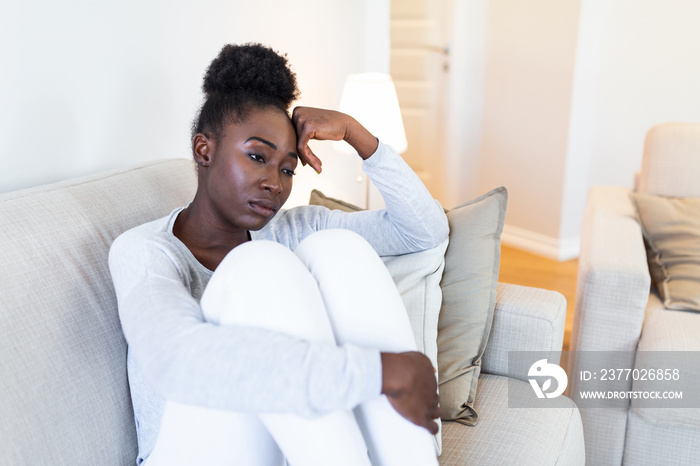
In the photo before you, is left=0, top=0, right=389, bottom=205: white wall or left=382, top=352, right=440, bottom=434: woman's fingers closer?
left=382, top=352, right=440, bottom=434: woman's fingers

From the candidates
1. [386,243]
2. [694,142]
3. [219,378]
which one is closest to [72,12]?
[386,243]

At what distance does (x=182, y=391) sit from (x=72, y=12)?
2.97ft

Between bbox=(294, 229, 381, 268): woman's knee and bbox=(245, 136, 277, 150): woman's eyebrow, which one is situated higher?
bbox=(245, 136, 277, 150): woman's eyebrow

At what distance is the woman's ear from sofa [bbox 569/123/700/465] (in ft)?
3.36

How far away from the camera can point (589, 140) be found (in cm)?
320

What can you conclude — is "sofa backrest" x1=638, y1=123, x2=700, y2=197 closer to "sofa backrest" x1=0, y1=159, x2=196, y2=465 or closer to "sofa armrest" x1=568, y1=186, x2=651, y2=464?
"sofa armrest" x1=568, y1=186, x2=651, y2=464

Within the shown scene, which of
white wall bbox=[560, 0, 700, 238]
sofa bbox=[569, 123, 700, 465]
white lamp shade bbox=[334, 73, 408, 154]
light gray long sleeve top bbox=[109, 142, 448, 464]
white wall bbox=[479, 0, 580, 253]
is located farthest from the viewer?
white wall bbox=[479, 0, 580, 253]

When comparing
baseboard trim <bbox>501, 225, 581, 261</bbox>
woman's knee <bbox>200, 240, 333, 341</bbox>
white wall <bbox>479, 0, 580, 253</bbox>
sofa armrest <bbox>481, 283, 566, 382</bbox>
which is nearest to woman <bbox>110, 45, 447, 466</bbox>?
woman's knee <bbox>200, 240, 333, 341</bbox>

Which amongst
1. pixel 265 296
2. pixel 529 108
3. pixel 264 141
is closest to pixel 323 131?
pixel 264 141

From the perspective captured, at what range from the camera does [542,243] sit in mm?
3318

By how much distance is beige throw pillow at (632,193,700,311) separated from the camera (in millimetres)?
1693

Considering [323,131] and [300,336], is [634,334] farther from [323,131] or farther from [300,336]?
[300,336]

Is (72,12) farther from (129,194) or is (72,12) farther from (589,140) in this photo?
(589,140)

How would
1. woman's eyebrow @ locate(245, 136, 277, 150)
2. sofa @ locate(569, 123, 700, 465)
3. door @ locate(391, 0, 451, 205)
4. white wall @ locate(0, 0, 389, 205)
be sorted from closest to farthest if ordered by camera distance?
woman's eyebrow @ locate(245, 136, 277, 150) < white wall @ locate(0, 0, 389, 205) < sofa @ locate(569, 123, 700, 465) < door @ locate(391, 0, 451, 205)
